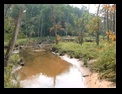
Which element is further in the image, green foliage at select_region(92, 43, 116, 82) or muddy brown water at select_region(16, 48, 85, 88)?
muddy brown water at select_region(16, 48, 85, 88)

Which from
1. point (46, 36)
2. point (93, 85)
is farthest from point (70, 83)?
point (46, 36)

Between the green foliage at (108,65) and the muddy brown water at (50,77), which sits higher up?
the green foliage at (108,65)

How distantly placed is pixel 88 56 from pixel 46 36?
83.7 ft

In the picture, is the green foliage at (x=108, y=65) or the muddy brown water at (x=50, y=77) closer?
the green foliage at (x=108, y=65)

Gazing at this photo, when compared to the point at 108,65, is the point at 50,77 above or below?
below

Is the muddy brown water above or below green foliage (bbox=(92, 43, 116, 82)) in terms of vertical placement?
below

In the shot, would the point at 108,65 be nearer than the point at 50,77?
Yes

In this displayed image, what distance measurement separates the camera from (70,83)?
9.12 meters

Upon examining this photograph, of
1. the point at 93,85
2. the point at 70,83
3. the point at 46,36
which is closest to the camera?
the point at 93,85
